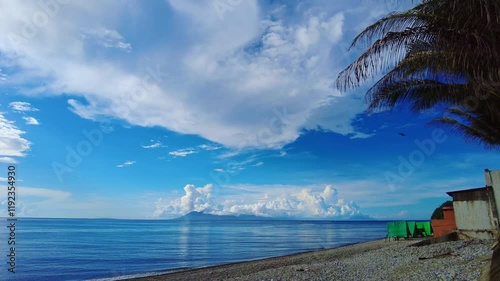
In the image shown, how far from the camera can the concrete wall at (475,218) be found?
15.7 meters

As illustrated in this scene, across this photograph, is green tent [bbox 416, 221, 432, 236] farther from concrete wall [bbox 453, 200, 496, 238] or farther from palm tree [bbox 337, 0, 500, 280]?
palm tree [bbox 337, 0, 500, 280]

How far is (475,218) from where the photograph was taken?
16594mm

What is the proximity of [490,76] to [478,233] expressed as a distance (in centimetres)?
1415

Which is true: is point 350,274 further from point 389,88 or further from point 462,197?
point 462,197

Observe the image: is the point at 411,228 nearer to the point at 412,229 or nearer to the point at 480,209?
the point at 412,229

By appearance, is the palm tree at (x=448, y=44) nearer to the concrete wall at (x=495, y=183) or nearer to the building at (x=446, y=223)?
the concrete wall at (x=495, y=183)

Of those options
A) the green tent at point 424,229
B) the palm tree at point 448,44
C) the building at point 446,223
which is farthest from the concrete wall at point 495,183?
the green tent at point 424,229

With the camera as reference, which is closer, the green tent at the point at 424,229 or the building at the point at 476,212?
the building at the point at 476,212

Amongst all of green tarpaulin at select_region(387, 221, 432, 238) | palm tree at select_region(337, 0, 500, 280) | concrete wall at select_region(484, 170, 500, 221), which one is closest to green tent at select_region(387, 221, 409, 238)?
green tarpaulin at select_region(387, 221, 432, 238)

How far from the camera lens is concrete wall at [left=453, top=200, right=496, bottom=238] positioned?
15664mm

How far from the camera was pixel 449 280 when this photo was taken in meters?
8.41

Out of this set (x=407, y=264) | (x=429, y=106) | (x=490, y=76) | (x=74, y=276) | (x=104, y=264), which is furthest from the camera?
(x=104, y=264)

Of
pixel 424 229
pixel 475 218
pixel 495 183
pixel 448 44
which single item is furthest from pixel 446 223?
Answer: pixel 448 44

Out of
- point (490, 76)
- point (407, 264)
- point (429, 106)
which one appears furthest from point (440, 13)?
point (407, 264)
